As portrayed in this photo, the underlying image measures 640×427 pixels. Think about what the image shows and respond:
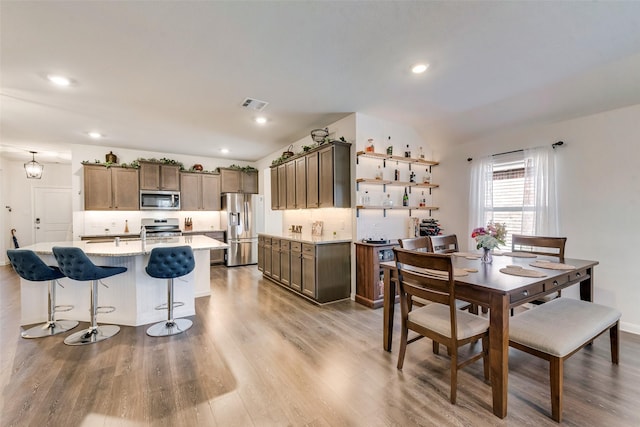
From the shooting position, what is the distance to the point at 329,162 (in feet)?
13.4

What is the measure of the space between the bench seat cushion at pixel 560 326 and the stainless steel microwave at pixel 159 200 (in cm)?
664

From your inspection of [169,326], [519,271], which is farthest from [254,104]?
[519,271]

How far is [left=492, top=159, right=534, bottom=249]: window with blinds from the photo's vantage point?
12.5ft

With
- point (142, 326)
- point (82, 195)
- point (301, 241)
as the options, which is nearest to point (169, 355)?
point (142, 326)

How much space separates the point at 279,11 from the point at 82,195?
6121 mm

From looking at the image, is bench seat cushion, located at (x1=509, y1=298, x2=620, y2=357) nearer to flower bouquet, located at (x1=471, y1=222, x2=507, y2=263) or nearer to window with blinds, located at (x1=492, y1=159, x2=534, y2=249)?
flower bouquet, located at (x1=471, y1=222, x2=507, y2=263)

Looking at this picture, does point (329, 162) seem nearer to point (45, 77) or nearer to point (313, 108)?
point (313, 108)

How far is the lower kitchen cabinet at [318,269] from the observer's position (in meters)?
3.90

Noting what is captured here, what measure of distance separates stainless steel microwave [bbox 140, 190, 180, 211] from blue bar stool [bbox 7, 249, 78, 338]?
3144 mm

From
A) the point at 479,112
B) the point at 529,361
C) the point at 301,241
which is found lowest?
the point at 529,361

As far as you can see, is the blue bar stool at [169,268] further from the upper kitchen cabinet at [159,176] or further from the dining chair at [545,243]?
the upper kitchen cabinet at [159,176]

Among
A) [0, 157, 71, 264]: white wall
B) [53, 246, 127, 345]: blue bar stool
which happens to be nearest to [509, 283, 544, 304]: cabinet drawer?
[53, 246, 127, 345]: blue bar stool

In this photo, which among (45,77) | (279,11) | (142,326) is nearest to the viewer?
(279,11)

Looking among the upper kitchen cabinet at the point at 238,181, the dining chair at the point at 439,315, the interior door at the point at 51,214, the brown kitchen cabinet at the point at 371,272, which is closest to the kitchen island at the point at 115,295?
the brown kitchen cabinet at the point at 371,272
